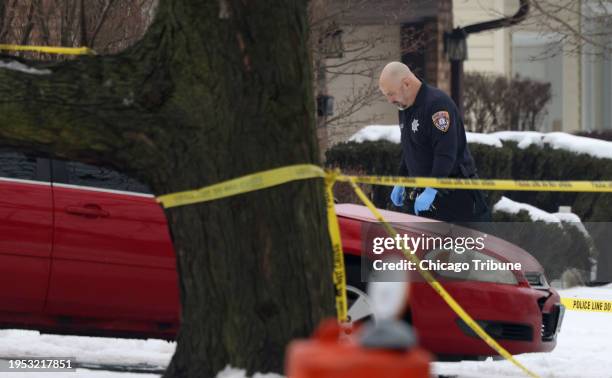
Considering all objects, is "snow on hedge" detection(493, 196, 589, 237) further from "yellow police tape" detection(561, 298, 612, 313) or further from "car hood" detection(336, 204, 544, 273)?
"car hood" detection(336, 204, 544, 273)

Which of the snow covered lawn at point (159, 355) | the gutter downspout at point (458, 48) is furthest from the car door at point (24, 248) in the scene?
the gutter downspout at point (458, 48)

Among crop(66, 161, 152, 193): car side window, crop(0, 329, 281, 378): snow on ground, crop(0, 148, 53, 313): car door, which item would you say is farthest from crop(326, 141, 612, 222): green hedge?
crop(0, 148, 53, 313): car door

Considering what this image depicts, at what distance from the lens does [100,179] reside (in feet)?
24.8

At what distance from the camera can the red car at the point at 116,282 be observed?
7.28 meters

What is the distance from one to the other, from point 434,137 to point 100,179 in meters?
2.22

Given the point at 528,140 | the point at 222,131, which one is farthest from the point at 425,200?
the point at 528,140

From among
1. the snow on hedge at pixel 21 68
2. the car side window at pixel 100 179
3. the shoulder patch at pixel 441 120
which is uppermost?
the snow on hedge at pixel 21 68

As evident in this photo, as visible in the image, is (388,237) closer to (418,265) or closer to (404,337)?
(418,265)

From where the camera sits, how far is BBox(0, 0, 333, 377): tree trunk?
5672 millimetres

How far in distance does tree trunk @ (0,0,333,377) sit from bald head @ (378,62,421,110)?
3043 millimetres

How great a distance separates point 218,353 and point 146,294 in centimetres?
162

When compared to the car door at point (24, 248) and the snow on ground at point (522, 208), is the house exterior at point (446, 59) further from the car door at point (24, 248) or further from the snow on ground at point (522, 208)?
the car door at point (24, 248)

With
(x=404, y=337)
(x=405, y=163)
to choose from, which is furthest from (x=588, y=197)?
(x=404, y=337)

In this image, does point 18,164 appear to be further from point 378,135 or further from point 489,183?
point 378,135
